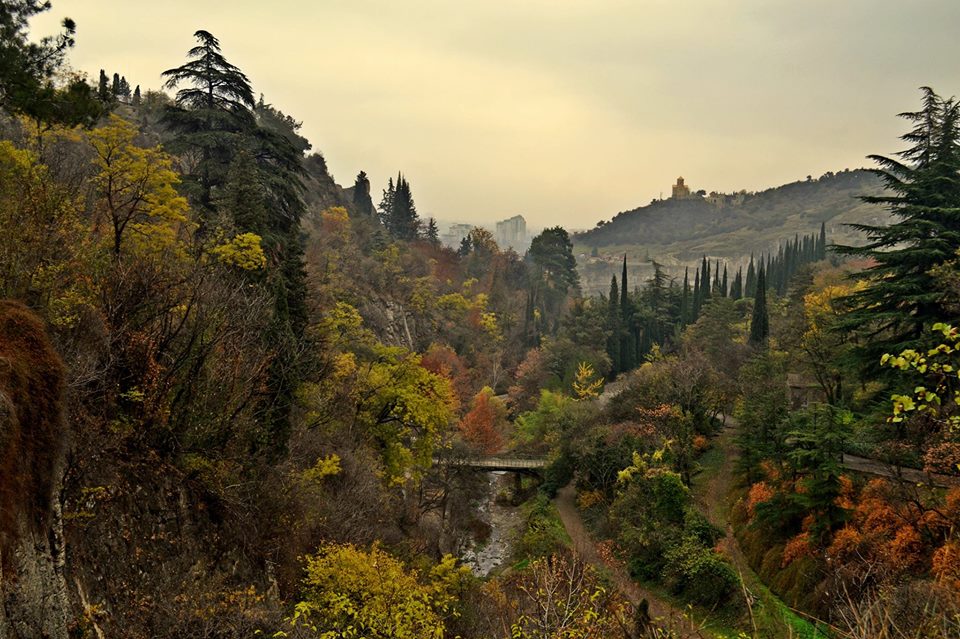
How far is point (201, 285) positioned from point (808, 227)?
641ft

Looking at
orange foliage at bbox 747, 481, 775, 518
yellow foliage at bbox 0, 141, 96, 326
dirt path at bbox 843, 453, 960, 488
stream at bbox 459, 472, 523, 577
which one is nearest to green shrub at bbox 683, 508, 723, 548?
orange foliage at bbox 747, 481, 775, 518

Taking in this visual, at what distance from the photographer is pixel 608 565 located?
82.0 ft

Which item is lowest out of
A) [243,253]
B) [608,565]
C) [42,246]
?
[608,565]

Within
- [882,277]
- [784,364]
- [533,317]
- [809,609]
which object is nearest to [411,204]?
[533,317]

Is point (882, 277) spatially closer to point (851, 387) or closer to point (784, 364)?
point (851, 387)

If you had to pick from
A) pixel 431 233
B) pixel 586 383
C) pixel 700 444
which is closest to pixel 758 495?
pixel 700 444

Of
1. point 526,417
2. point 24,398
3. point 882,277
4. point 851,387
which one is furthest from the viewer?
point 526,417

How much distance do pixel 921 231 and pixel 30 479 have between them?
→ 27.5 meters

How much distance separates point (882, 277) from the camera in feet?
72.1

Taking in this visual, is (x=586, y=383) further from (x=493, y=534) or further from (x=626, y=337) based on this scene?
(x=493, y=534)

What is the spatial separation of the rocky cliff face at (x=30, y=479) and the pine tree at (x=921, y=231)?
24808mm

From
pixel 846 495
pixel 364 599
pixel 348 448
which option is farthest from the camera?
pixel 348 448

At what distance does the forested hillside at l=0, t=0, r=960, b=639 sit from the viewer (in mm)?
9820

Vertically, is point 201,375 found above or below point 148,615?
above
